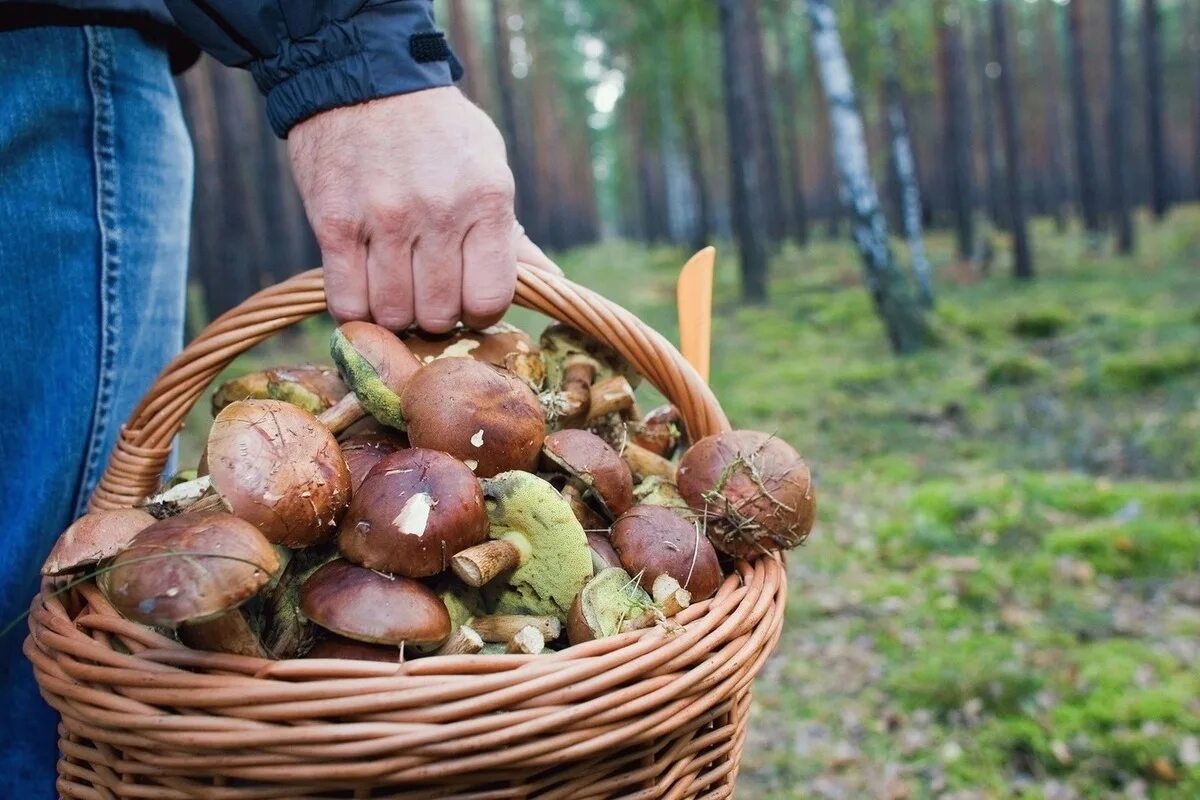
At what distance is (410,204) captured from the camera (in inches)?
60.8

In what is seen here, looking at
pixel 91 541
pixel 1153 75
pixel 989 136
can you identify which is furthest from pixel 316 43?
pixel 989 136

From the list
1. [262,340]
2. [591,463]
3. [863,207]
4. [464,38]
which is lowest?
[863,207]

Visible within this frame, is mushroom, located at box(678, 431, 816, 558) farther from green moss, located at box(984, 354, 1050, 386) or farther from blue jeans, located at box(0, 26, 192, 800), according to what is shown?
green moss, located at box(984, 354, 1050, 386)

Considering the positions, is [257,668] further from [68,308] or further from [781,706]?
[781,706]

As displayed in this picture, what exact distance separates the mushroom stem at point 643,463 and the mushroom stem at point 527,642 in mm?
659

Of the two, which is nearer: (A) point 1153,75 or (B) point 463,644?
(B) point 463,644

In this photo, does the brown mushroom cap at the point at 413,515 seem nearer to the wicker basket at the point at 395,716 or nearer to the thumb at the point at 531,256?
the wicker basket at the point at 395,716

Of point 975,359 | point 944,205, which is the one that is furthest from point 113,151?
point 944,205

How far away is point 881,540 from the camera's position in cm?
507

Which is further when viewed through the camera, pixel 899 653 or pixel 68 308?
pixel 899 653

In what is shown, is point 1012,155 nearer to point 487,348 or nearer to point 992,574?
point 992,574

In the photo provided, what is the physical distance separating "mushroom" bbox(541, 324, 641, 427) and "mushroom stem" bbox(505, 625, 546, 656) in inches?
24.3

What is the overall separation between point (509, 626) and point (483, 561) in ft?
0.40

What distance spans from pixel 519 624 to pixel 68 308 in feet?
3.53
